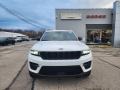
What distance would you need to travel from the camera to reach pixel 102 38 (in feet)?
116

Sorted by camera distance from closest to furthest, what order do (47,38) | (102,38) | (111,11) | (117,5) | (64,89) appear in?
(64,89) < (47,38) < (117,5) < (111,11) < (102,38)

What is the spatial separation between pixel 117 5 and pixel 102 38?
836 cm

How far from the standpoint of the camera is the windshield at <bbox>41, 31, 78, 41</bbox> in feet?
24.9

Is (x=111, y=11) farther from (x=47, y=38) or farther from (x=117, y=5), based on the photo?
(x=47, y=38)

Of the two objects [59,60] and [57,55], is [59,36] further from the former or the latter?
[59,60]

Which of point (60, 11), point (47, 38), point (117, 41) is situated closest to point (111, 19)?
point (117, 41)

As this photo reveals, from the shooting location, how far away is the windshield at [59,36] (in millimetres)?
7575

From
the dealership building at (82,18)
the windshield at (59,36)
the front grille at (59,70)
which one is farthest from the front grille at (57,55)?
the dealership building at (82,18)

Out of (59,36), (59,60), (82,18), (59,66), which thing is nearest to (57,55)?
(59,60)

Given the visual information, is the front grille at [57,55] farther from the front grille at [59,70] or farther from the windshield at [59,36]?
the windshield at [59,36]

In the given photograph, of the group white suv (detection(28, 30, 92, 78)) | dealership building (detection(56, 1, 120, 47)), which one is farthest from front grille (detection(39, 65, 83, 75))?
dealership building (detection(56, 1, 120, 47))

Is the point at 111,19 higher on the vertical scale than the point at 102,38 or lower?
higher

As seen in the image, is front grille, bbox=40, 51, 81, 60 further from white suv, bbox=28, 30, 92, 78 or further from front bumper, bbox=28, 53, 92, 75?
front bumper, bbox=28, 53, 92, 75

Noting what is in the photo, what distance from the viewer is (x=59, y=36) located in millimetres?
7738
